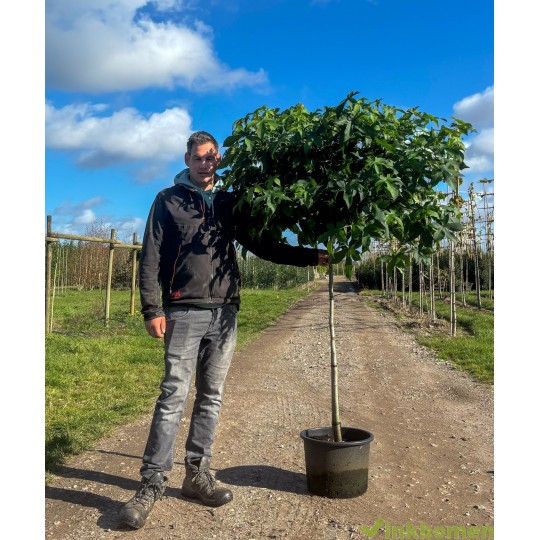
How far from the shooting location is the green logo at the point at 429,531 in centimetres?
337

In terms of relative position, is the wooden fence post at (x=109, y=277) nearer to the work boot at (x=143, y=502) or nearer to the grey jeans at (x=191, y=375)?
the grey jeans at (x=191, y=375)

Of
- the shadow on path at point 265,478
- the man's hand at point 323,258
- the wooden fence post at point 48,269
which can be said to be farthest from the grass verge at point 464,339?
the wooden fence post at point 48,269

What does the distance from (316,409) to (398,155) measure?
3364 mm

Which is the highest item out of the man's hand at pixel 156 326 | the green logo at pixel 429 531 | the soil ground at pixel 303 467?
the man's hand at pixel 156 326

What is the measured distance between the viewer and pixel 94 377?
7.55 meters

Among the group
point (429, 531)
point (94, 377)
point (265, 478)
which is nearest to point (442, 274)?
point (94, 377)

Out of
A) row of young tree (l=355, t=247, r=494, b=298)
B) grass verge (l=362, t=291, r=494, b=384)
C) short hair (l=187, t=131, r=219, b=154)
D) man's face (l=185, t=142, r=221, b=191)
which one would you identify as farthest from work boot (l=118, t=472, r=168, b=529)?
row of young tree (l=355, t=247, r=494, b=298)

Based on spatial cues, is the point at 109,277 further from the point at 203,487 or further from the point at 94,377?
the point at 203,487

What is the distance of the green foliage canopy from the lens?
3557mm

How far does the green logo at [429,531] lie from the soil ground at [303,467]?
1 centimetres

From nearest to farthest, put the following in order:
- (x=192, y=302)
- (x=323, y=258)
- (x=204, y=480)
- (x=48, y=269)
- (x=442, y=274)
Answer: (x=192, y=302) < (x=204, y=480) < (x=323, y=258) < (x=48, y=269) < (x=442, y=274)

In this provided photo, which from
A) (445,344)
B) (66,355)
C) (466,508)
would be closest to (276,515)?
(466,508)

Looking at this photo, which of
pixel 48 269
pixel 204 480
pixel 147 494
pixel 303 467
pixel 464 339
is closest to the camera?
pixel 147 494

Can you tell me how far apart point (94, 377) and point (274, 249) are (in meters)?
4.47
